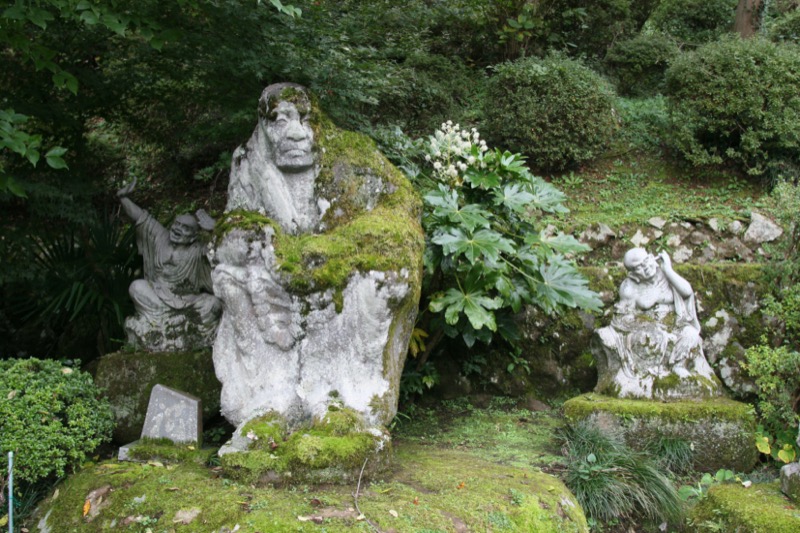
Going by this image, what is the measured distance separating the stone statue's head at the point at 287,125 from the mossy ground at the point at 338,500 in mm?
Result: 2172

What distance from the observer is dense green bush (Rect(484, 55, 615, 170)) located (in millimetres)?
8750

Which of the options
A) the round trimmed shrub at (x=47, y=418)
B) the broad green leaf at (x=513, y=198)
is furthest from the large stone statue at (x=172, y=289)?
the broad green leaf at (x=513, y=198)

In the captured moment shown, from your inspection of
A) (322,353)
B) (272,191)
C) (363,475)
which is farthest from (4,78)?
(363,475)

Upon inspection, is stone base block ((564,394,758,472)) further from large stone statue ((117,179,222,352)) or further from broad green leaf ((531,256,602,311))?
large stone statue ((117,179,222,352))

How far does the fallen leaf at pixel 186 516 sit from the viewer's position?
3.63 m

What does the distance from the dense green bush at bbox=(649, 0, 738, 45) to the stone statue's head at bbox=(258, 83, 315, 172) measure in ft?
34.1

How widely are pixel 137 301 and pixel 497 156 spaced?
123 inches

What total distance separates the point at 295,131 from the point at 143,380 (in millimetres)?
2185

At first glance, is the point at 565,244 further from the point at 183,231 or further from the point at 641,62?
the point at 641,62

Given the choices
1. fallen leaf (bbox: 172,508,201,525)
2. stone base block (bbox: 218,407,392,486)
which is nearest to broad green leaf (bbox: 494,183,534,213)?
stone base block (bbox: 218,407,392,486)

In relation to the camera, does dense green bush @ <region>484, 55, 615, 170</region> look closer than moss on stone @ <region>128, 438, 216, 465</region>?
No

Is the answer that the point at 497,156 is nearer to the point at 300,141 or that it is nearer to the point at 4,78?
the point at 300,141

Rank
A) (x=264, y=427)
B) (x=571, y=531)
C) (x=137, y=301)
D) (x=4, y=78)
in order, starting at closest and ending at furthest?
(x=571, y=531), (x=264, y=427), (x=137, y=301), (x=4, y=78)

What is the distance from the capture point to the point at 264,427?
4195 millimetres
